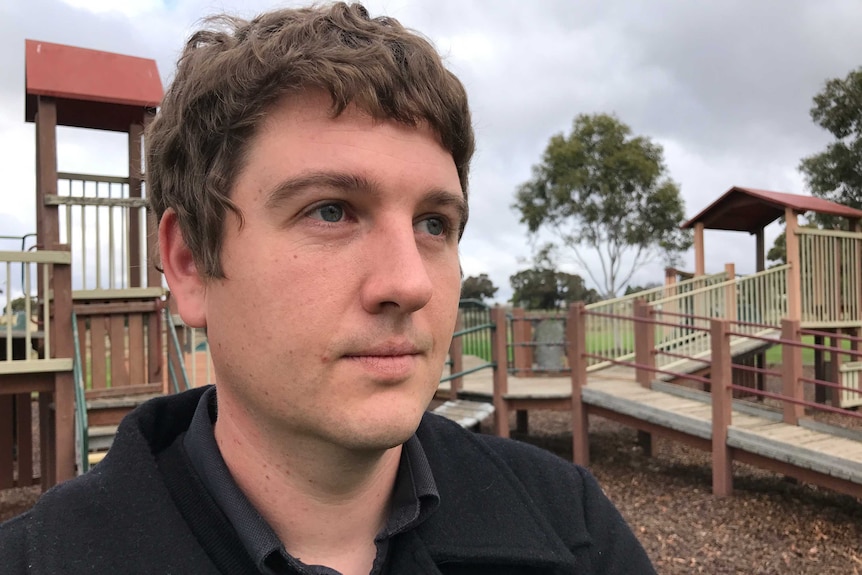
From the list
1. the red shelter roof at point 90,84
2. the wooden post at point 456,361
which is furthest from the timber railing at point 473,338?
the red shelter roof at point 90,84

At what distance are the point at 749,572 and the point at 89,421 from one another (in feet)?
18.7

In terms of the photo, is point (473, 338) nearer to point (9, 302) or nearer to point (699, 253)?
point (699, 253)

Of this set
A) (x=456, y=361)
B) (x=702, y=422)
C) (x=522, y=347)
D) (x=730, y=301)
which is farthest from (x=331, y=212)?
(x=730, y=301)

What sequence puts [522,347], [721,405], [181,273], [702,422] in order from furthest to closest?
[522,347]
[702,422]
[721,405]
[181,273]

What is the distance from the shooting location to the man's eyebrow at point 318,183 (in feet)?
3.53

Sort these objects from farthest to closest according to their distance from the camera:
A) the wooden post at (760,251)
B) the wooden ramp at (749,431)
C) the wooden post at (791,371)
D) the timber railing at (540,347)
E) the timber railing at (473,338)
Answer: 1. the wooden post at (760,251)
2. the timber railing at (540,347)
3. the timber railing at (473,338)
4. the wooden post at (791,371)
5. the wooden ramp at (749,431)

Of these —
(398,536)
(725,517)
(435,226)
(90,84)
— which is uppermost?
(90,84)

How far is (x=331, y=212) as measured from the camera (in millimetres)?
1107

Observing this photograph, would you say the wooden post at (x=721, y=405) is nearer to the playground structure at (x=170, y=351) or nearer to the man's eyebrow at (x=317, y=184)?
the playground structure at (x=170, y=351)

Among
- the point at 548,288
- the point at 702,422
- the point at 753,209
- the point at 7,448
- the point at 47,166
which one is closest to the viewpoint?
the point at 47,166

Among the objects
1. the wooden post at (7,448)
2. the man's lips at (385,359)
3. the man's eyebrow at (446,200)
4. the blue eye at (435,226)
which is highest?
the man's eyebrow at (446,200)

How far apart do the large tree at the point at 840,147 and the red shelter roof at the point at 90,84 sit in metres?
18.3

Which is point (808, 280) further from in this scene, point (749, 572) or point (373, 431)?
point (373, 431)

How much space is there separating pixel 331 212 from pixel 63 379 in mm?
5756
